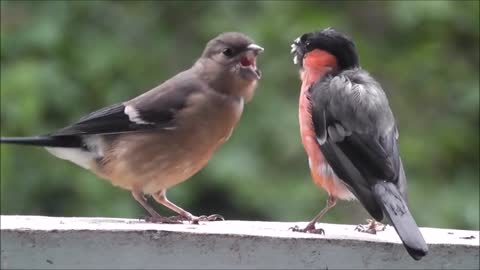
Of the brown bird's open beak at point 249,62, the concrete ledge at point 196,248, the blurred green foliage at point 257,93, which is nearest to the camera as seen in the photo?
the concrete ledge at point 196,248

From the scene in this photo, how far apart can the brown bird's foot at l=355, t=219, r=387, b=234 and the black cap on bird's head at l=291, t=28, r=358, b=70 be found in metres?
0.71

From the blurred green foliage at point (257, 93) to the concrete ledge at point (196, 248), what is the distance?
2.12 meters

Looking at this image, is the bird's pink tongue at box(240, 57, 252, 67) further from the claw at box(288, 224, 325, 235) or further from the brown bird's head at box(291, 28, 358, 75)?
the claw at box(288, 224, 325, 235)

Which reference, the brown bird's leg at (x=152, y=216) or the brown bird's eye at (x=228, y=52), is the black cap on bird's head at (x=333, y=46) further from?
the brown bird's leg at (x=152, y=216)

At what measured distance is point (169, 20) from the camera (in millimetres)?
6273

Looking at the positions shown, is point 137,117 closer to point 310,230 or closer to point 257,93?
point 310,230

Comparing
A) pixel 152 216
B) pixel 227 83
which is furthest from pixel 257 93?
pixel 152 216

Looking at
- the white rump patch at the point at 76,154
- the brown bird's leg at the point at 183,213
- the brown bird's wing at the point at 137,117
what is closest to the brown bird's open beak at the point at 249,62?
the brown bird's wing at the point at 137,117

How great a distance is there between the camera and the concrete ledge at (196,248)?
3072mm

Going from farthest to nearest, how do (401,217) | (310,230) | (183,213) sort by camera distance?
1. (183,213)
2. (310,230)
3. (401,217)

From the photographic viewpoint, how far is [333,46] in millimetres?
4113

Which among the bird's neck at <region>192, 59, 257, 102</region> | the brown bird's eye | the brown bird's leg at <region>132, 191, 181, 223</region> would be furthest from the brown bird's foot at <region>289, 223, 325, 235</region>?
the brown bird's eye

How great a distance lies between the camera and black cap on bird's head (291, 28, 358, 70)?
4.11m

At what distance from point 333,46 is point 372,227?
818mm
